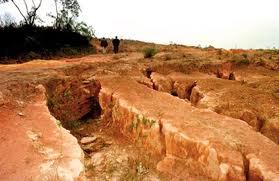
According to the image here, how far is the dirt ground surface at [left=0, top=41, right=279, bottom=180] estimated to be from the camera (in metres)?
4.88

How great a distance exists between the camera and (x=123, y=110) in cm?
674

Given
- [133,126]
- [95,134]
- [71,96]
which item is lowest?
[95,134]

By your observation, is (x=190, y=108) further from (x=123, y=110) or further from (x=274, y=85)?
(x=274, y=85)

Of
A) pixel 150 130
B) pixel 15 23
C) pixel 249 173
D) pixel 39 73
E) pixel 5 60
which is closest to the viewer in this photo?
pixel 249 173

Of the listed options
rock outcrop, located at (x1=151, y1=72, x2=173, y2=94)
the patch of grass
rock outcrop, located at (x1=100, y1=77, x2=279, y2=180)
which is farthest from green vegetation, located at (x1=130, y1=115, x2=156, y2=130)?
rock outcrop, located at (x1=151, y1=72, x2=173, y2=94)

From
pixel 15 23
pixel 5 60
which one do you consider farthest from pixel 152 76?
pixel 15 23

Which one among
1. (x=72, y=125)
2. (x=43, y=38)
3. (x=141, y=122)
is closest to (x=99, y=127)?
(x=72, y=125)

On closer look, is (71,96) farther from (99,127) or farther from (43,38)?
(43,38)

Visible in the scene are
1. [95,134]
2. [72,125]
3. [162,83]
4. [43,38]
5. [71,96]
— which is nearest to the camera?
[95,134]

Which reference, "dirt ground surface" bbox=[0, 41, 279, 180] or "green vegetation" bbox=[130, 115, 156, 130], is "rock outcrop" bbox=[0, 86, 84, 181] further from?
"green vegetation" bbox=[130, 115, 156, 130]

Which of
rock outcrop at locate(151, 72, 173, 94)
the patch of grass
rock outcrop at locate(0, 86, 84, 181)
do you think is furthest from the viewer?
rock outcrop at locate(151, 72, 173, 94)

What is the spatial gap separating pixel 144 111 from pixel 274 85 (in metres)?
4.11

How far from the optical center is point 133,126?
20.9ft

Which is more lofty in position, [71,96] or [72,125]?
[71,96]
